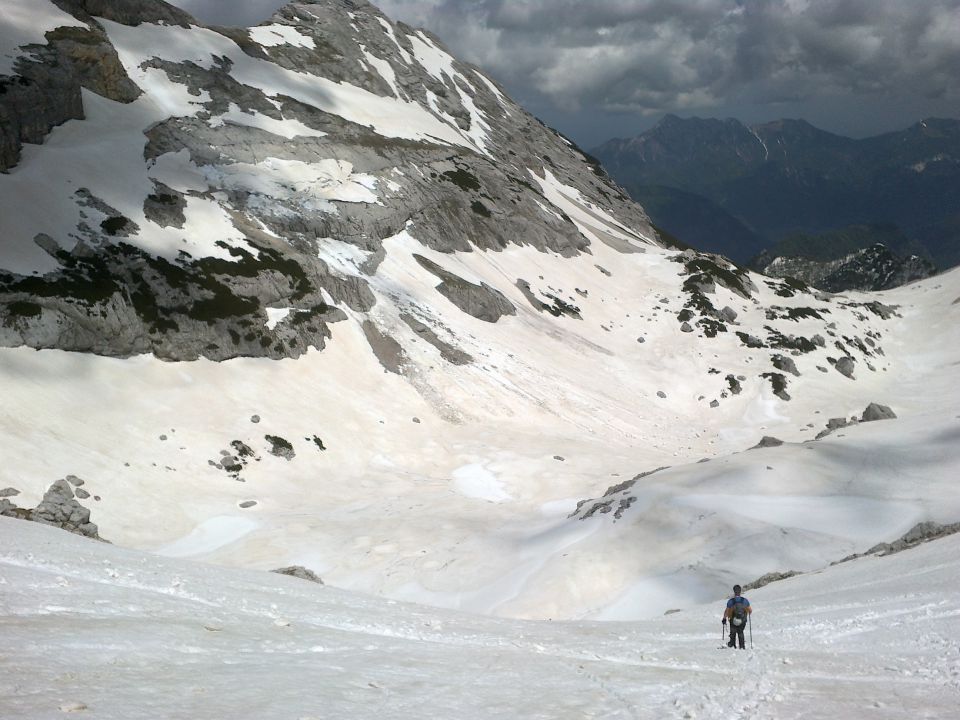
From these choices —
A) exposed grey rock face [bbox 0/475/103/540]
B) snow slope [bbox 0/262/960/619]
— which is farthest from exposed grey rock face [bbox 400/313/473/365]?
exposed grey rock face [bbox 0/475/103/540]

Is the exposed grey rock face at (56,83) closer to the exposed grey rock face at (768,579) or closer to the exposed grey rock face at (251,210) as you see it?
the exposed grey rock face at (251,210)

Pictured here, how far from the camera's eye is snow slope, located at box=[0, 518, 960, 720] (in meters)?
10.5

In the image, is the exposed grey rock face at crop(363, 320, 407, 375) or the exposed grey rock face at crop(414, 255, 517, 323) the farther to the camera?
the exposed grey rock face at crop(414, 255, 517, 323)

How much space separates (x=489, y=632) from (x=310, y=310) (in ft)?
172

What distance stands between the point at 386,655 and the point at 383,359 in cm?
5544

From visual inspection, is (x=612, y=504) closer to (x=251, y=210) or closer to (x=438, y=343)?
(x=438, y=343)

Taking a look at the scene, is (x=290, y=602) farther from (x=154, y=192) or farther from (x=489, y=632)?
(x=154, y=192)

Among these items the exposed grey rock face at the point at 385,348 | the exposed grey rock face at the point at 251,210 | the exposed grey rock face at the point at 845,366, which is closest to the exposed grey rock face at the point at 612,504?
the exposed grey rock face at the point at 385,348

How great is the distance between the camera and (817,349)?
100250 mm

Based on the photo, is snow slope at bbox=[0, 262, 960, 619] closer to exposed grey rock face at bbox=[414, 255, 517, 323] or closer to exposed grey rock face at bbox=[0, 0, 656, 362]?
exposed grey rock face at bbox=[0, 0, 656, 362]

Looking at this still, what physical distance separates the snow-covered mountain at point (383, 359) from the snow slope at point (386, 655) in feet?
41.8

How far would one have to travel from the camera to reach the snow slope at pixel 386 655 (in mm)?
10523

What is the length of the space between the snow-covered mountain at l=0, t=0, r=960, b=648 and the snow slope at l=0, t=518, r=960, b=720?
12.7m

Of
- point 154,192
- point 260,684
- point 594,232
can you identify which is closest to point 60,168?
point 154,192
